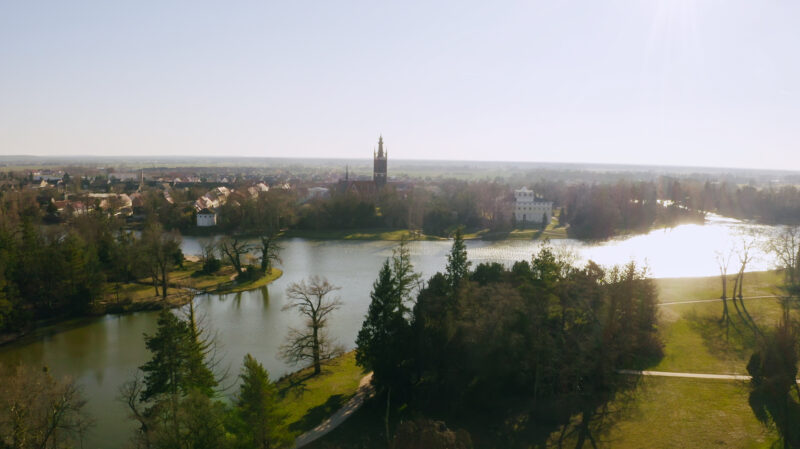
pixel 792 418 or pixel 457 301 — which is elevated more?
pixel 457 301

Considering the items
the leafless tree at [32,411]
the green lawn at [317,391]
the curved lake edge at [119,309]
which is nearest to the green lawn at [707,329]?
the green lawn at [317,391]

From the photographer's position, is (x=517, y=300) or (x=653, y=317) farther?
(x=653, y=317)

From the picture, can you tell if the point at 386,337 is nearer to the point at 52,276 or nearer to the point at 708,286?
the point at 52,276

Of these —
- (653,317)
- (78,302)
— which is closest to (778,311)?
(653,317)

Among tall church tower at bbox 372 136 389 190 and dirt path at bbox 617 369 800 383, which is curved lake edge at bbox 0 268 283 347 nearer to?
dirt path at bbox 617 369 800 383

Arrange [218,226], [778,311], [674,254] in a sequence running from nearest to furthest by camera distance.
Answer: [778,311]
[674,254]
[218,226]

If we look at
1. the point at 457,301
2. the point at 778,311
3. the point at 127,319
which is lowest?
the point at 127,319

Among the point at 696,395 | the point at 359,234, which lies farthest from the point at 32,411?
the point at 359,234

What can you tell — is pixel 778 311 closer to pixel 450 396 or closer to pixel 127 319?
pixel 450 396
